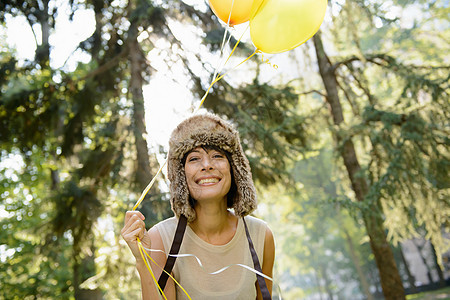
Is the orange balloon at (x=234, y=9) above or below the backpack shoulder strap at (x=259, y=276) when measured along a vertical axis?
above

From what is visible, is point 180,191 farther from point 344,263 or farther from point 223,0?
point 344,263

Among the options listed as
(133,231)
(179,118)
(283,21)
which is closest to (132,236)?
(133,231)

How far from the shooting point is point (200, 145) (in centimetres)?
246

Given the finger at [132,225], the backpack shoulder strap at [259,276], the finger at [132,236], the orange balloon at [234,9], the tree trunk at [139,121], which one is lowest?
the backpack shoulder strap at [259,276]

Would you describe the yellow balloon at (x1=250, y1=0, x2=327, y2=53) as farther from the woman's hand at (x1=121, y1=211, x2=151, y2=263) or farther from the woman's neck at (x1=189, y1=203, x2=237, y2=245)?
the woman's hand at (x1=121, y1=211, x2=151, y2=263)

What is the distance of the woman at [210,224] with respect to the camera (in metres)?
2.32

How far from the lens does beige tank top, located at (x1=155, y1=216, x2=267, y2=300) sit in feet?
7.57

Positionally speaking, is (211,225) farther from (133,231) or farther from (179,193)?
(133,231)

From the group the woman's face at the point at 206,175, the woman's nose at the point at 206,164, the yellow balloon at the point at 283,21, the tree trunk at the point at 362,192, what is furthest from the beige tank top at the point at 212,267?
the tree trunk at the point at 362,192

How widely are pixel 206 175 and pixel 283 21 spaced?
3.69 feet

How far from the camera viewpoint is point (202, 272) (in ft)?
7.71

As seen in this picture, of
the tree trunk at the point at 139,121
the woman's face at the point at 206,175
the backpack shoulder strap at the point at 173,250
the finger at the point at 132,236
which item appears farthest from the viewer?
the tree trunk at the point at 139,121

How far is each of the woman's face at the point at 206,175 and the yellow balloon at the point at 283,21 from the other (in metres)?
0.87

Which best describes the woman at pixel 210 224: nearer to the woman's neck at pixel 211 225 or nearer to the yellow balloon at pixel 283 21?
the woman's neck at pixel 211 225
